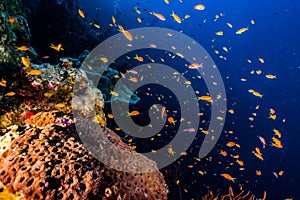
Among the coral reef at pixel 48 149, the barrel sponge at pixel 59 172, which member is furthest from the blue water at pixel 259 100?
the barrel sponge at pixel 59 172

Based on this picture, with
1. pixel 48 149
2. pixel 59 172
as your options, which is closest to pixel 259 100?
pixel 48 149

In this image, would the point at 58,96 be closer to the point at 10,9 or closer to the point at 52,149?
the point at 52,149

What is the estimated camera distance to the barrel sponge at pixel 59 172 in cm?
234

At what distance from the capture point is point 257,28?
75000mm

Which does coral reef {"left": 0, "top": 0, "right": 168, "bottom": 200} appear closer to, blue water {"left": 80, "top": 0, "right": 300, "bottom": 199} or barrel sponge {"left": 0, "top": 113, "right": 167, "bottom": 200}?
barrel sponge {"left": 0, "top": 113, "right": 167, "bottom": 200}

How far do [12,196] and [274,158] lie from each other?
22095 mm

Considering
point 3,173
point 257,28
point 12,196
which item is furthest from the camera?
point 257,28

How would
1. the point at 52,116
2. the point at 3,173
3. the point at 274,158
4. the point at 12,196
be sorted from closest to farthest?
the point at 12,196
the point at 3,173
the point at 52,116
the point at 274,158

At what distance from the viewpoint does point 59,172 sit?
247 centimetres

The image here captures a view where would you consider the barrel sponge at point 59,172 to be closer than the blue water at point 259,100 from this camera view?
Yes

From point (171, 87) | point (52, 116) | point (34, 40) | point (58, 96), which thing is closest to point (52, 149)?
point (52, 116)

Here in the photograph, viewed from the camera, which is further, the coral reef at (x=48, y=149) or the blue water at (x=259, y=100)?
the blue water at (x=259, y=100)

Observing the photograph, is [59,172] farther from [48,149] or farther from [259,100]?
[259,100]

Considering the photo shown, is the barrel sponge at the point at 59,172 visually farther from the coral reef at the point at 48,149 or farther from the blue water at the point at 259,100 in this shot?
the blue water at the point at 259,100
